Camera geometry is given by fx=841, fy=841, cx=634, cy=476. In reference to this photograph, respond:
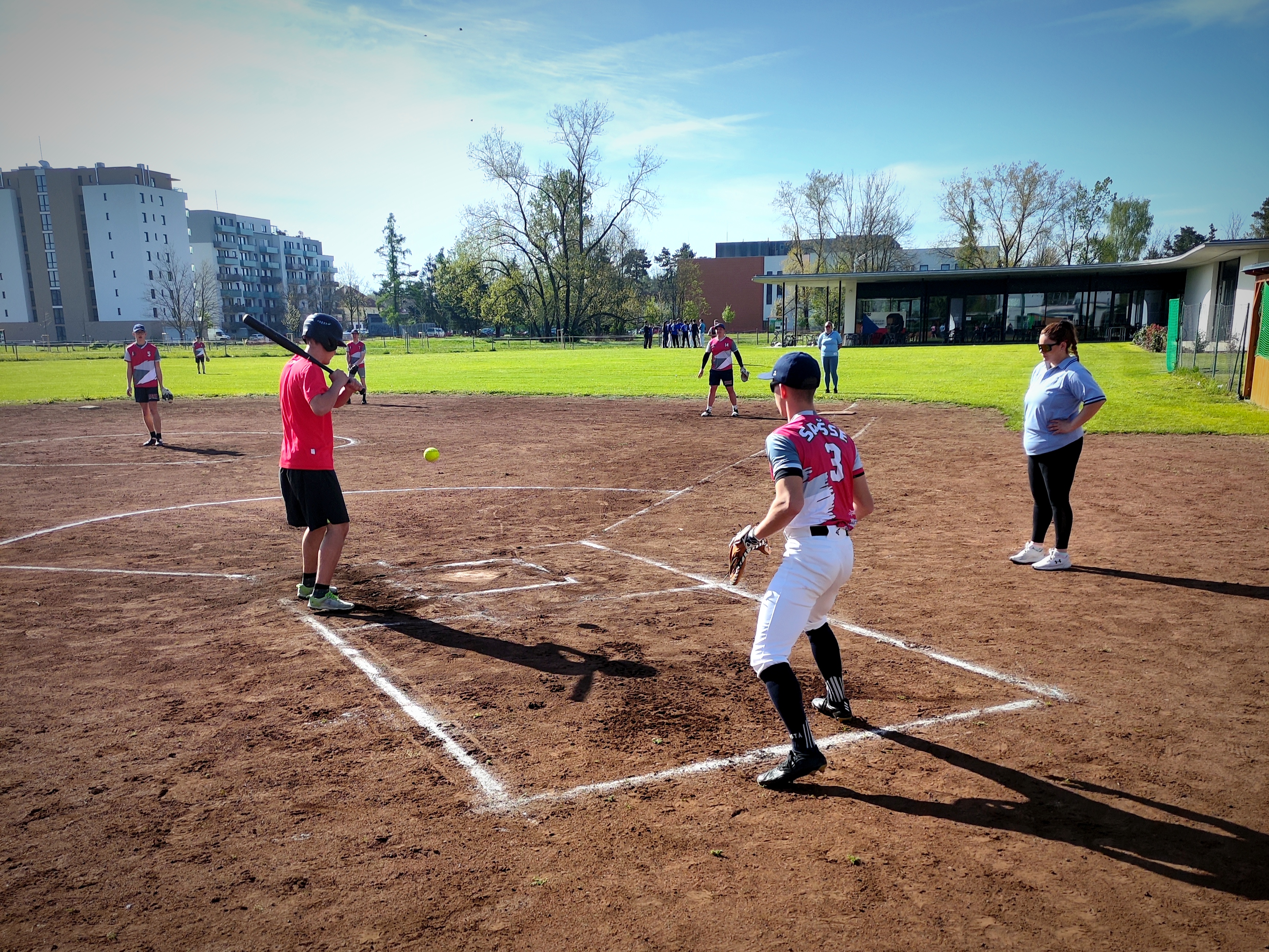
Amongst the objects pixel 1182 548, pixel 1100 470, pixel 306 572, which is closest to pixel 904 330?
pixel 1100 470

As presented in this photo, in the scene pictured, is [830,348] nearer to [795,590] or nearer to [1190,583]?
[1190,583]

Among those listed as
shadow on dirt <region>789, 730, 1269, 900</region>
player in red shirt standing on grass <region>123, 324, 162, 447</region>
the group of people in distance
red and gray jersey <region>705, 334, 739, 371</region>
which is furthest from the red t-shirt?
the group of people in distance

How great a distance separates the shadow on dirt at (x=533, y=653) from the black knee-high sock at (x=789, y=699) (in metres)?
1.60

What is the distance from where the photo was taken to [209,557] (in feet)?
30.0

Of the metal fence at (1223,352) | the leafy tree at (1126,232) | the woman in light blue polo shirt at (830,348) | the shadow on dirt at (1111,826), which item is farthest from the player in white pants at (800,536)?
the leafy tree at (1126,232)

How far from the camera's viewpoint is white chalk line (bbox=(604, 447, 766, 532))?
1064 centimetres

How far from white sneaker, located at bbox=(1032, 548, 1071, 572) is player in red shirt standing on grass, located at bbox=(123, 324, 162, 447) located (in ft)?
55.4

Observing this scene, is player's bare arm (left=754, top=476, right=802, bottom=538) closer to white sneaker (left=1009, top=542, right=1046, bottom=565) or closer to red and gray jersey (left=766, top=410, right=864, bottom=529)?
red and gray jersey (left=766, top=410, right=864, bottom=529)

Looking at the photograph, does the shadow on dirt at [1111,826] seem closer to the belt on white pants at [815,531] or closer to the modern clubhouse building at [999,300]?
the belt on white pants at [815,531]

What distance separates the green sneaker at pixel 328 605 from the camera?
7.22 m

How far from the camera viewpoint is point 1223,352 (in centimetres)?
2819

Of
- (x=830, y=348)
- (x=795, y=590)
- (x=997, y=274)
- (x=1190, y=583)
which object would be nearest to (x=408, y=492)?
(x=795, y=590)

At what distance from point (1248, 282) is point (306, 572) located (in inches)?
1615

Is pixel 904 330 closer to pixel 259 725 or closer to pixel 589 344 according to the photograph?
pixel 589 344
